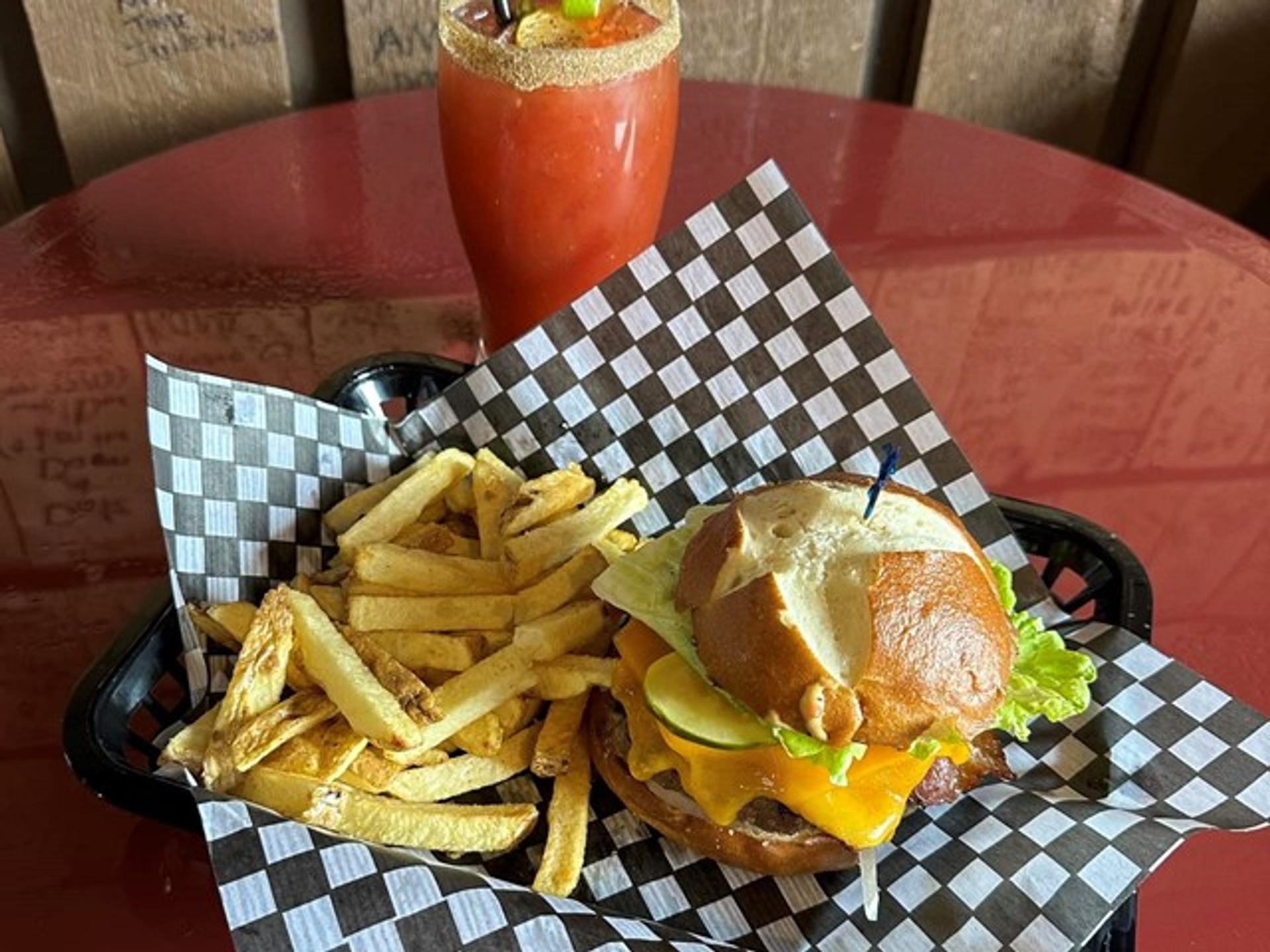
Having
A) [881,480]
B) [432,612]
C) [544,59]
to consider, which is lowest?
[432,612]

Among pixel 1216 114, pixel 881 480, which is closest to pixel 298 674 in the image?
pixel 881 480

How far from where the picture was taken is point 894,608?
4.34 ft

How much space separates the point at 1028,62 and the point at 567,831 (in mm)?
2521

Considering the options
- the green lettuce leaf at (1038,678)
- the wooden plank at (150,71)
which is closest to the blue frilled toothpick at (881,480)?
the green lettuce leaf at (1038,678)

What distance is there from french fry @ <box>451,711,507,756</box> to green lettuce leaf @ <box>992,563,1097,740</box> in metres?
0.54

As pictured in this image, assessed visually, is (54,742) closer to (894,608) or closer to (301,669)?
(301,669)

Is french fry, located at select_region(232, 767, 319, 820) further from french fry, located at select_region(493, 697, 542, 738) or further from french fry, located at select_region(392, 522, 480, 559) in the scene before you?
french fry, located at select_region(392, 522, 480, 559)

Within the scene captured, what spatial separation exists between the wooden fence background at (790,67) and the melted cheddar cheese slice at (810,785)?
2048 mm

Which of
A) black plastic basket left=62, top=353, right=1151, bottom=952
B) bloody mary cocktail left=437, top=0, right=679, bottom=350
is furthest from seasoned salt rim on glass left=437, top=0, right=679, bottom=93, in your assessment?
black plastic basket left=62, top=353, right=1151, bottom=952

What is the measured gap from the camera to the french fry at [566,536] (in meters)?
1.58

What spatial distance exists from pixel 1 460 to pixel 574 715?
0.99 m

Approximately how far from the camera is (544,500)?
1.62 meters

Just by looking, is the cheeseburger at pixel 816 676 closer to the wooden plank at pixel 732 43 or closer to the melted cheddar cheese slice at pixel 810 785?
the melted cheddar cheese slice at pixel 810 785

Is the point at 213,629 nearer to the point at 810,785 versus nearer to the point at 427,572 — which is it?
the point at 427,572
